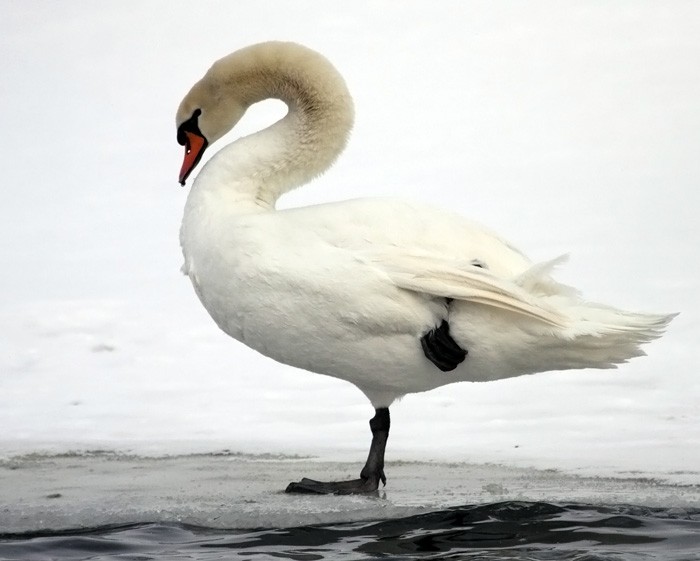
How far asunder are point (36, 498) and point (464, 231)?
8.29 feet

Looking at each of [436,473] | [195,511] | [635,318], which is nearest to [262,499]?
[195,511]

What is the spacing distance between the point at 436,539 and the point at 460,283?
4.46 feet

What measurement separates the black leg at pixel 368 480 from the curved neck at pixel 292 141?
1.36 meters

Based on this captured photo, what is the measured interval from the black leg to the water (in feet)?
2.89

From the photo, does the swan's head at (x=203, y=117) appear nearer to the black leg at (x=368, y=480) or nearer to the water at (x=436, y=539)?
the black leg at (x=368, y=480)

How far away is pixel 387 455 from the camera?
27.9 feet

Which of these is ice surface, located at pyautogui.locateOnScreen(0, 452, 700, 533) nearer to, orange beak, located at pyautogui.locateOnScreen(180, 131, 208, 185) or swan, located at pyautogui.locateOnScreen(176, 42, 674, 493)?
swan, located at pyautogui.locateOnScreen(176, 42, 674, 493)

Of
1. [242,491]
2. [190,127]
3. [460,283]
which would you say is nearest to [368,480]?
[242,491]

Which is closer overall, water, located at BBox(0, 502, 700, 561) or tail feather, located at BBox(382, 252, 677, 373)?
water, located at BBox(0, 502, 700, 561)

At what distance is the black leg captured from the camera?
6.61 m

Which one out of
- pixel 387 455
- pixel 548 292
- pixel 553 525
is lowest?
pixel 553 525

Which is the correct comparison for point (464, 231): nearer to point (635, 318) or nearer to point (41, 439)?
point (635, 318)

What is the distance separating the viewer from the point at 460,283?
616 cm

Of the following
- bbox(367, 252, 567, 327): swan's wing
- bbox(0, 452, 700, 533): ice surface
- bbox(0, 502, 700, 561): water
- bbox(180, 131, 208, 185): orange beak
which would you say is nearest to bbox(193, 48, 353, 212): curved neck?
bbox(180, 131, 208, 185): orange beak
